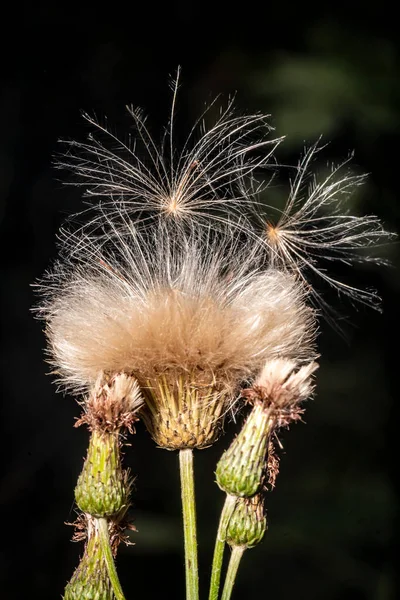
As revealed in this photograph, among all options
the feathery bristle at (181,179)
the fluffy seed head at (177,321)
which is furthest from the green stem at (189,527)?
the feathery bristle at (181,179)

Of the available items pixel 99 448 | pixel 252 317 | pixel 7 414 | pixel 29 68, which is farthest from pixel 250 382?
pixel 29 68

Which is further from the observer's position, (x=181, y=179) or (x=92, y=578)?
(x=181, y=179)

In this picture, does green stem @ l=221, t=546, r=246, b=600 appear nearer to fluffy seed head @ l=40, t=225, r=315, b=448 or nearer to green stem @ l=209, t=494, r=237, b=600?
green stem @ l=209, t=494, r=237, b=600

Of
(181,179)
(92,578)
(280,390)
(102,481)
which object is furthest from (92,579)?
(181,179)

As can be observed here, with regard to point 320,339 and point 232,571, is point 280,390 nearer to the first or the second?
point 232,571

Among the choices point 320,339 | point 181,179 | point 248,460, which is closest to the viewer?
point 248,460

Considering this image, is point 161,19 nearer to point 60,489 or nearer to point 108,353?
point 108,353
